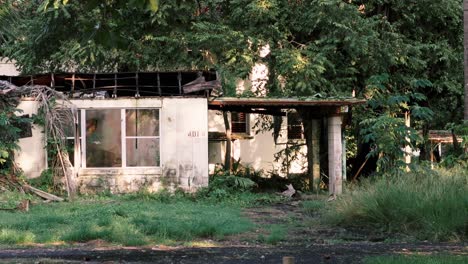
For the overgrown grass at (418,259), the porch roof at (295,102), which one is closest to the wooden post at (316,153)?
the porch roof at (295,102)

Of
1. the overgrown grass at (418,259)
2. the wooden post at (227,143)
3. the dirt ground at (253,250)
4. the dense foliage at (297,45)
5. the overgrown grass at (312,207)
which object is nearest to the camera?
the overgrown grass at (418,259)

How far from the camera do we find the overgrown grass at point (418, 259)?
279 inches

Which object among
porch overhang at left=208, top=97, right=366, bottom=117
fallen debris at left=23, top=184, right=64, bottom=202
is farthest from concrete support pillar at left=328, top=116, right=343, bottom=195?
fallen debris at left=23, top=184, right=64, bottom=202

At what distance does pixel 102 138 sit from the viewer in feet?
55.7

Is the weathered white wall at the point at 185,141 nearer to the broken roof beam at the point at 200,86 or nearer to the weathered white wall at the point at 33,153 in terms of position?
the broken roof beam at the point at 200,86

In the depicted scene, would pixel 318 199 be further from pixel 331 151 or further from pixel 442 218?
pixel 442 218

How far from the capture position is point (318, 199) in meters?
16.3

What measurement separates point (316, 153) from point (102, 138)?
6526mm

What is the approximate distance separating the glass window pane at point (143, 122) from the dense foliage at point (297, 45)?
231 centimetres

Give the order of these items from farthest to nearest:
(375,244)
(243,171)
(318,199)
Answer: (243,171) → (318,199) → (375,244)

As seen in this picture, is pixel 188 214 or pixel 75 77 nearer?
pixel 188 214

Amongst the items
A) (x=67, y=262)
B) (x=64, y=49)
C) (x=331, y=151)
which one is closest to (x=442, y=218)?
(x=67, y=262)

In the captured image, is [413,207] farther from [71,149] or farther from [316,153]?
[71,149]

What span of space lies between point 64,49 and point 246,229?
37.1 feet
